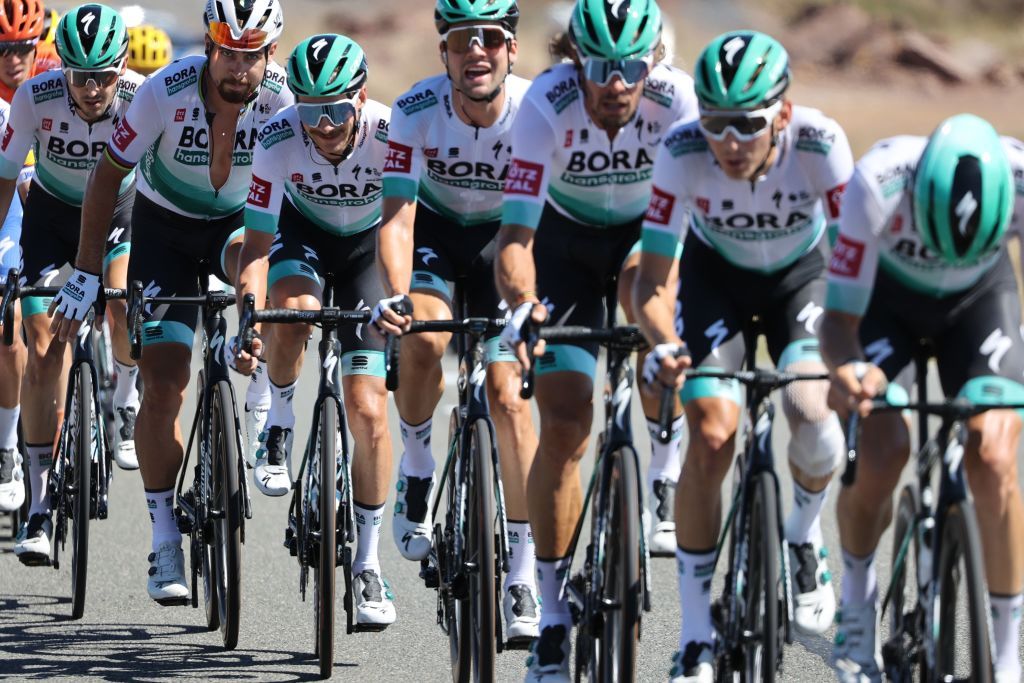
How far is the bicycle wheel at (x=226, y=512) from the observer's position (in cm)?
702

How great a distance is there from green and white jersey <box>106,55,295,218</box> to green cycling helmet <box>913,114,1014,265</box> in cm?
333

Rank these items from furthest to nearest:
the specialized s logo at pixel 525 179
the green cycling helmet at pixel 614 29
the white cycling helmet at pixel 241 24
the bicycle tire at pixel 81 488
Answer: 1. the bicycle tire at pixel 81 488
2. the white cycling helmet at pixel 241 24
3. the specialized s logo at pixel 525 179
4. the green cycling helmet at pixel 614 29

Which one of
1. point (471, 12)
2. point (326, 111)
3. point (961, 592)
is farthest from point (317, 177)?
point (961, 592)

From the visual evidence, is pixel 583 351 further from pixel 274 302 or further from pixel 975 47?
pixel 975 47

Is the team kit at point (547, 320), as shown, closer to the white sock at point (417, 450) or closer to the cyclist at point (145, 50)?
the white sock at point (417, 450)

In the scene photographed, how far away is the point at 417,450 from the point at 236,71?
1755 mm

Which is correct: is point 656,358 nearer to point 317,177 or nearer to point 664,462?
point 664,462

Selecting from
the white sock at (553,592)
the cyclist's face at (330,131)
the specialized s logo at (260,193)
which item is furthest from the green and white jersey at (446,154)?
the white sock at (553,592)

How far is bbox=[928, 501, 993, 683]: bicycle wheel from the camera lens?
4.82 metres

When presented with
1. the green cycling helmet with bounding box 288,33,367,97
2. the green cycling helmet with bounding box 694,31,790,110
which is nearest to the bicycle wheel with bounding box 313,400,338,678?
the green cycling helmet with bounding box 288,33,367,97

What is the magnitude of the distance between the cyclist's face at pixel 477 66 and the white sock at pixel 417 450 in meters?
1.34

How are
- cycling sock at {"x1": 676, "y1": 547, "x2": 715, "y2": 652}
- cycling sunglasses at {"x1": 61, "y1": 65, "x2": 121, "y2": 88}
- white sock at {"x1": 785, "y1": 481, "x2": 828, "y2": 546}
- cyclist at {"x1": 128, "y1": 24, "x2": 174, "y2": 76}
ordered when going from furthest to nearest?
cyclist at {"x1": 128, "y1": 24, "x2": 174, "y2": 76} → cycling sunglasses at {"x1": 61, "y1": 65, "x2": 121, "y2": 88} → white sock at {"x1": 785, "y1": 481, "x2": 828, "y2": 546} → cycling sock at {"x1": 676, "y1": 547, "x2": 715, "y2": 652}

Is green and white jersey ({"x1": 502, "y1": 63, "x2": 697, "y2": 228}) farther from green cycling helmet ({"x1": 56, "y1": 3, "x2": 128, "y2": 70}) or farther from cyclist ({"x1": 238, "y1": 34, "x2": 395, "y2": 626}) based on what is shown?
green cycling helmet ({"x1": 56, "y1": 3, "x2": 128, "y2": 70})

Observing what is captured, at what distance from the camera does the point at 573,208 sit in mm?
6984
